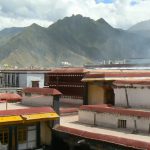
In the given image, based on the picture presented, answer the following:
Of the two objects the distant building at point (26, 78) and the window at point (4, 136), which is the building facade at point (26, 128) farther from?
the distant building at point (26, 78)

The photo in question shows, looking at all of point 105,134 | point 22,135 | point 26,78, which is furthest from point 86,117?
point 26,78

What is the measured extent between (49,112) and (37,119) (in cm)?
121

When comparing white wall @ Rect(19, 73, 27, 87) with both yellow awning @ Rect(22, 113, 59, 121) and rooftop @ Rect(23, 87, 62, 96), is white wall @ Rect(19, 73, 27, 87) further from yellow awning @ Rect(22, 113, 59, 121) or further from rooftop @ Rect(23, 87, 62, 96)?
yellow awning @ Rect(22, 113, 59, 121)

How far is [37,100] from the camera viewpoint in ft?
95.7

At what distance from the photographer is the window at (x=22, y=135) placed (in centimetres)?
2309

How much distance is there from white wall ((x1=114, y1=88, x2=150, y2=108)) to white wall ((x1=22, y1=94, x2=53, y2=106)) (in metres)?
4.82

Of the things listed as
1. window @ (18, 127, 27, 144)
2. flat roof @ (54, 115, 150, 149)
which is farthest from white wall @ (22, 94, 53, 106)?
window @ (18, 127, 27, 144)

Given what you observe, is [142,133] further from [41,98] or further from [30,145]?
[41,98]

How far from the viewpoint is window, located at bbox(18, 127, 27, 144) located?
909 inches

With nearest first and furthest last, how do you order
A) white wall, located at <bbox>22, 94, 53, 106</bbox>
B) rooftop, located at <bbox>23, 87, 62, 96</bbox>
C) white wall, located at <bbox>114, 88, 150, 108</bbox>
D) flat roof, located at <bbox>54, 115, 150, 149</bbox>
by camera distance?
1. flat roof, located at <bbox>54, 115, 150, 149</bbox>
2. white wall, located at <bbox>114, 88, 150, 108</bbox>
3. rooftop, located at <bbox>23, 87, 62, 96</bbox>
4. white wall, located at <bbox>22, 94, 53, 106</bbox>

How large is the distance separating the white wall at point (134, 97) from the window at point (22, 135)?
7160 mm

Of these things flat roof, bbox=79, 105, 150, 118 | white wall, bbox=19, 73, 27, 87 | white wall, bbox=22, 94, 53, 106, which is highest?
white wall, bbox=19, 73, 27, 87

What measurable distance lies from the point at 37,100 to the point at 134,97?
26.2ft

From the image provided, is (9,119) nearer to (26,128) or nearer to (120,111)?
(26,128)
